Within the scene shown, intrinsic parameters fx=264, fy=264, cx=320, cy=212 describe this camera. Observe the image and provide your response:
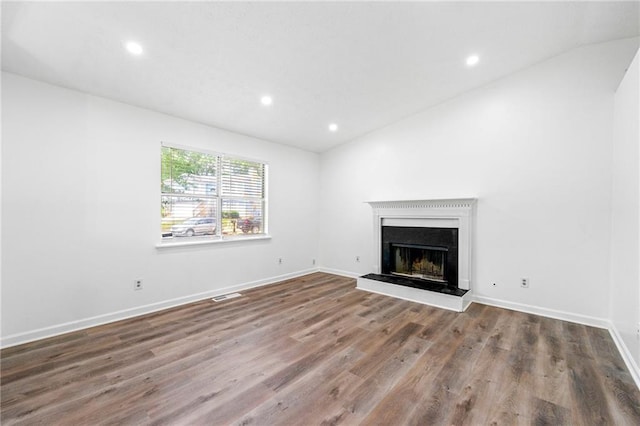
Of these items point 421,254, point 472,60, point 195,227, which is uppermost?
point 472,60

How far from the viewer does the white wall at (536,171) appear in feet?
9.76

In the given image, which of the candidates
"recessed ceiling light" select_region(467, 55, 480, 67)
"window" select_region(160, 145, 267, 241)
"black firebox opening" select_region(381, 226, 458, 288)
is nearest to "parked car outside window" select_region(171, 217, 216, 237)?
"window" select_region(160, 145, 267, 241)

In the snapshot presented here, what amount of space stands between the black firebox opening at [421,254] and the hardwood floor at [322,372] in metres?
0.85

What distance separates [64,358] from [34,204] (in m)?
1.49

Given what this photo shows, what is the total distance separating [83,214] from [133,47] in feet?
5.93

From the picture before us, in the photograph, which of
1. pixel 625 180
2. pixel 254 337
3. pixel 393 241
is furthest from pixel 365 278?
pixel 625 180

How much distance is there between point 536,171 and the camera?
10.9 feet

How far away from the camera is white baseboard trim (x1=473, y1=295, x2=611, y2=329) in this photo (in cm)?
294

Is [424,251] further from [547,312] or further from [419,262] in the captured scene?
[547,312]

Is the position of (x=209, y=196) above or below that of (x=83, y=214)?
above

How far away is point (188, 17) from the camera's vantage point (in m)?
2.10

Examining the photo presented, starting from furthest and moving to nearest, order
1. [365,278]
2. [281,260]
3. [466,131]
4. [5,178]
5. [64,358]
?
1. [281,260]
2. [365,278]
3. [466,131]
4. [5,178]
5. [64,358]

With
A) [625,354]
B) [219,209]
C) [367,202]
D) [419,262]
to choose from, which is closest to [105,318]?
[219,209]

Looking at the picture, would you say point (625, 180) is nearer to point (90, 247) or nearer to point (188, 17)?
point (188, 17)
